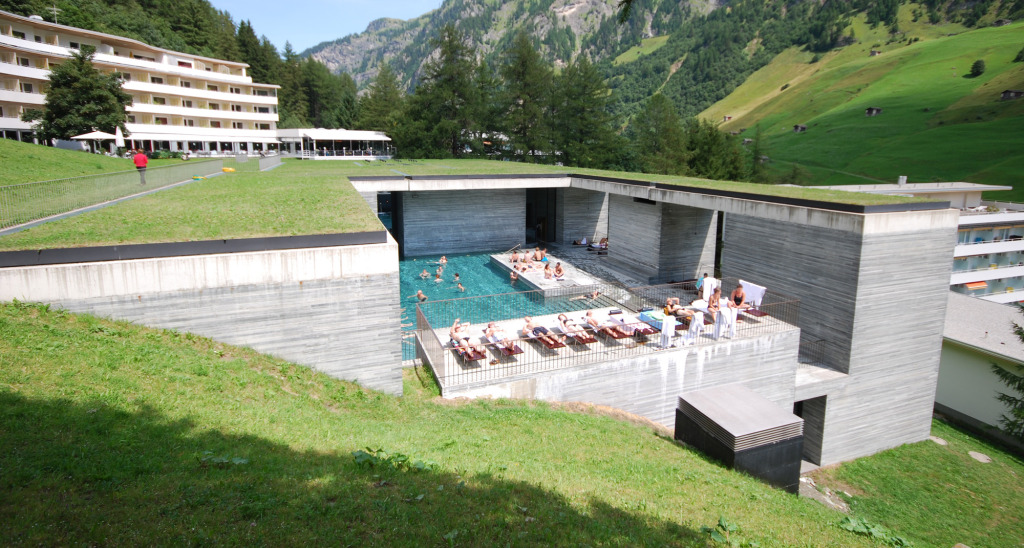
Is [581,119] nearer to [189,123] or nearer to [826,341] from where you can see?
[826,341]

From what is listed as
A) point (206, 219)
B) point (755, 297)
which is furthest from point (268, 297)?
point (755, 297)

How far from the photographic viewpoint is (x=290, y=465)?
546cm

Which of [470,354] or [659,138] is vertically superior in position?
[659,138]

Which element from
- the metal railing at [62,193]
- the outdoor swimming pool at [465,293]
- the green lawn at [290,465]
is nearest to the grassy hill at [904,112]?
the outdoor swimming pool at [465,293]

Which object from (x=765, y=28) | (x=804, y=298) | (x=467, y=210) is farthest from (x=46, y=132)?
(x=765, y=28)

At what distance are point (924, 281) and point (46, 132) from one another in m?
44.6

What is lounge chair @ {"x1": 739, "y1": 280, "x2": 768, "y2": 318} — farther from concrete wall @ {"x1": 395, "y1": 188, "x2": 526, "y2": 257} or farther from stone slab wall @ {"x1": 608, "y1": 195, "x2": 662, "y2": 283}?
concrete wall @ {"x1": 395, "y1": 188, "x2": 526, "y2": 257}

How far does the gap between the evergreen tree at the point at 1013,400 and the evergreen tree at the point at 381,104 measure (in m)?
64.5

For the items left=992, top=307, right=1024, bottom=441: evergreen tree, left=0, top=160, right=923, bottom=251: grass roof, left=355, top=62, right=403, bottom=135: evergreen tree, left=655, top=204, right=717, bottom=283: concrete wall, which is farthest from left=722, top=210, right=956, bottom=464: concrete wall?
left=355, top=62, right=403, bottom=135: evergreen tree

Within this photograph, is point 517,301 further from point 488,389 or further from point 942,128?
point 942,128

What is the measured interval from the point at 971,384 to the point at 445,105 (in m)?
41.4

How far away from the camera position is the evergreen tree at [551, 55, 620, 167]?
1873 inches

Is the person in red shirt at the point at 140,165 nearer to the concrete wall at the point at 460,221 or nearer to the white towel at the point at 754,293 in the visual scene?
the concrete wall at the point at 460,221

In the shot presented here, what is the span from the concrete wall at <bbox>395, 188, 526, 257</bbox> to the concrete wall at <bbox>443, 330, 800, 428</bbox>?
14.9 m
